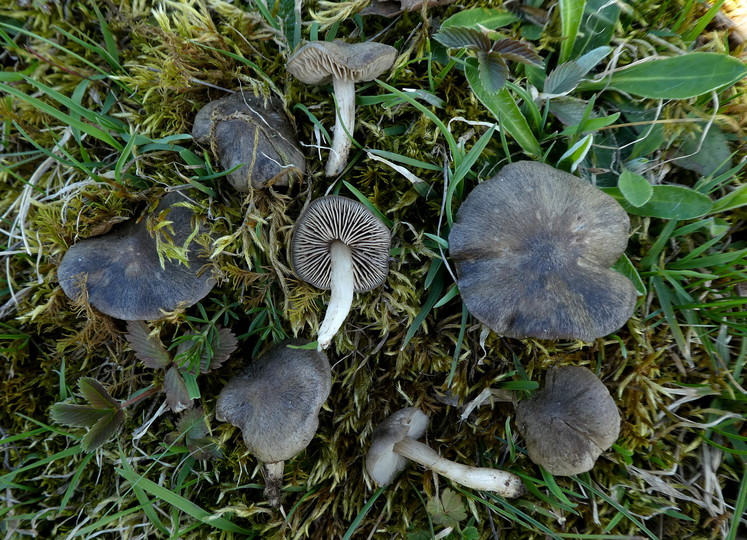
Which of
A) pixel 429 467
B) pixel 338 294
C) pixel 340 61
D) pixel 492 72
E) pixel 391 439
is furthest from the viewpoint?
pixel 429 467

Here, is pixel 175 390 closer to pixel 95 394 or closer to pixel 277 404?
pixel 95 394

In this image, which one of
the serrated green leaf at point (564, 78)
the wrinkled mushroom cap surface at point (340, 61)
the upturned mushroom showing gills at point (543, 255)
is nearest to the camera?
the wrinkled mushroom cap surface at point (340, 61)

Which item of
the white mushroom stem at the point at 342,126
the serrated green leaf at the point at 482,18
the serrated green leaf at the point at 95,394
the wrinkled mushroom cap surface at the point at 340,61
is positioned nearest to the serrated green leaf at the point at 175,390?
the serrated green leaf at the point at 95,394

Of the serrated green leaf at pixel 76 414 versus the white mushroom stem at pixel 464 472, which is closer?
the serrated green leaf at pixel 76 414

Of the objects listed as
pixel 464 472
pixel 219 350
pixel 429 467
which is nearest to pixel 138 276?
pixel 219 350

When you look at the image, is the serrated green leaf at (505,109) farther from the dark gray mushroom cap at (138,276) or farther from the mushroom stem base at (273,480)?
the mushroom stem base at (273,480)

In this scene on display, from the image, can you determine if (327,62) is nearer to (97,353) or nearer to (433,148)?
(433,148)

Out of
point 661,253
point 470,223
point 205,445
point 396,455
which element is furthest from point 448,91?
point 205,445

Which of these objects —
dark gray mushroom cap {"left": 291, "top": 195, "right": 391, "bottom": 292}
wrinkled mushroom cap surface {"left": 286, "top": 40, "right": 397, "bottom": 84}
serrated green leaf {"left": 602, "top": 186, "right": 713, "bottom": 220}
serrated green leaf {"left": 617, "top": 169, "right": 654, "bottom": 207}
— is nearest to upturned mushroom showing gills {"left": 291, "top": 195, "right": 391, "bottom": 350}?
dark gray mushroom cap {"left": 291, "top": 195, "right": 391, "bottom": 292}

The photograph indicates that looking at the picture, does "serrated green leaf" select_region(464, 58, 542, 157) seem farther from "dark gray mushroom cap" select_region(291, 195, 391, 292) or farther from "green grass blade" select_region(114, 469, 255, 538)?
"green grass blade" select_region(114, 469, 255, 538)
